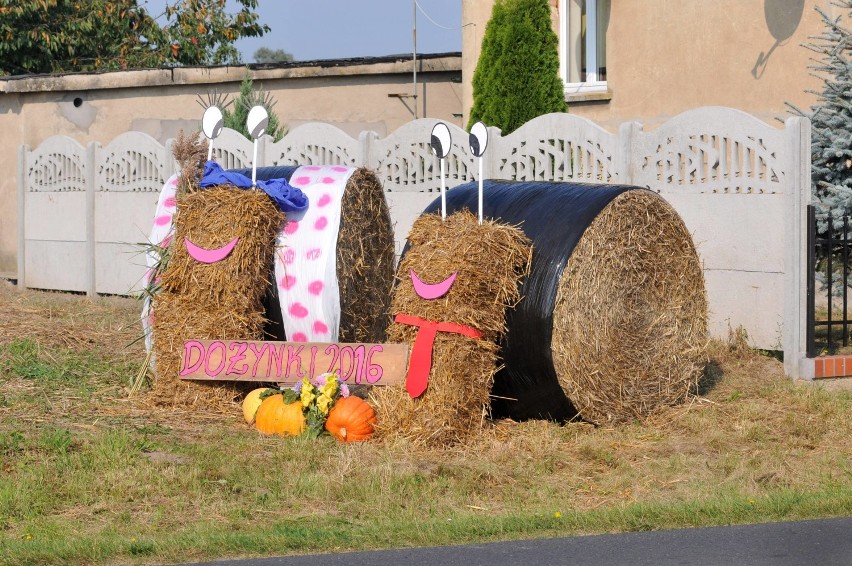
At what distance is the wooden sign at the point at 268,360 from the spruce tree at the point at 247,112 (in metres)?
7.66

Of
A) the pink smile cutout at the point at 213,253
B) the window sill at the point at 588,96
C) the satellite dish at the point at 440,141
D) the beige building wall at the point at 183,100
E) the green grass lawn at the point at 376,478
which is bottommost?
the green grass lawn at the point at 376,478

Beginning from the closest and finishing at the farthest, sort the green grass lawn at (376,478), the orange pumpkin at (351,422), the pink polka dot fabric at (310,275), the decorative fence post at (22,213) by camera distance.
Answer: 1. the green grass lawn at (376,478)
2. the orange pumpkin at (351,422)
3. the pink polka dot fabric at (310,275)
4. the decorative fence post at (22,213)

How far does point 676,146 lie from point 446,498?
5.03m

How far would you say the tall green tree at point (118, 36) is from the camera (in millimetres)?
25969

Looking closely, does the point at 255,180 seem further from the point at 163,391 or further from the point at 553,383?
the point at 553,383

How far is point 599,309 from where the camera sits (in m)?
7.96

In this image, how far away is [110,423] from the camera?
8.15 metres

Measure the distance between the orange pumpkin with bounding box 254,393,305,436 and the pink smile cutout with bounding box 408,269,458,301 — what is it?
115 cm

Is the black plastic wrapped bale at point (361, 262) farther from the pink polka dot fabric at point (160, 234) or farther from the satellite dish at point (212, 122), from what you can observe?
the pink polka dot fabric at point (160, 234)

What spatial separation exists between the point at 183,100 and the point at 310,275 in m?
10.4

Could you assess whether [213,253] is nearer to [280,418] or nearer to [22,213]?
[280,418]

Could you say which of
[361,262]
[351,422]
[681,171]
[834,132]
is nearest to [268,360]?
[351,422]

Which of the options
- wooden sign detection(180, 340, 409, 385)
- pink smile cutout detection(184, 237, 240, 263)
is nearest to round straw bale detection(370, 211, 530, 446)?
wooden sign detection(180, 340, 409, 385)

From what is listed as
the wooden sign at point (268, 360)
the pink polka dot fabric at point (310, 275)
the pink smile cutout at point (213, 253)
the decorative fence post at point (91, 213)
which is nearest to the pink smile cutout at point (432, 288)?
the wooden sign at point (268, 360)
